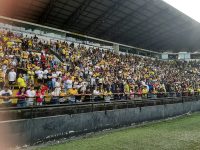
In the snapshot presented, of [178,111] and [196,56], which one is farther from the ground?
[196,56]

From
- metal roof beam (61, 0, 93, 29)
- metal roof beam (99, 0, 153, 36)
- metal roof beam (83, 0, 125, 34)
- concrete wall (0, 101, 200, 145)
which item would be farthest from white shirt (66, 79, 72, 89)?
metal roof beam (99, 0, 153, 36)

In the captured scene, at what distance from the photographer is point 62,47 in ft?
85.6

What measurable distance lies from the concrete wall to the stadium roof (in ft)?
48.2

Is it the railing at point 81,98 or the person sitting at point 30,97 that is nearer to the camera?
the railing at point 81,98

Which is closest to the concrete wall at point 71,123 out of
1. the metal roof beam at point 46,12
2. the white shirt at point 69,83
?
the white shirt at point 69,83

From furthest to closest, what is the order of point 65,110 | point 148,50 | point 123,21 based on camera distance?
point 148,50 < point 123,21 < point 65,110

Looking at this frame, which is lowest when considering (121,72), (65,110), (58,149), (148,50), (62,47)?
(58,149)

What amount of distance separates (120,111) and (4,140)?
854 centimetres

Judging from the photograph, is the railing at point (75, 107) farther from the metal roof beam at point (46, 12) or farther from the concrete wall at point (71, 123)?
the metal roof beam at point (46, 12)

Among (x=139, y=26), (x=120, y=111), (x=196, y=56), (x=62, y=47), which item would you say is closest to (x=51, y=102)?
(x=120, y=111)

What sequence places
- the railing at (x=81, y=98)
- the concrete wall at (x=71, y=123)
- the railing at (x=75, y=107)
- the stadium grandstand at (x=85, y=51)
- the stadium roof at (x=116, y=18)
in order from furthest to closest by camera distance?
the stadium roof at (x=116, y=18), the stadium grandstand at (x=85, y=51), the railing at (x=81, y=98), the railing at (x=75, y=107), the concrete wall at (x=71, y=123)

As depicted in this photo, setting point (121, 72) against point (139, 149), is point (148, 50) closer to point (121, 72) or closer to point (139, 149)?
point (121, 72)

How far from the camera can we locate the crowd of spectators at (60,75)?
14.8 metres

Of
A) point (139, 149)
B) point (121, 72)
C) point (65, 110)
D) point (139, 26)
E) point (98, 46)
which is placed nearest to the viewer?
point (139, 149)
